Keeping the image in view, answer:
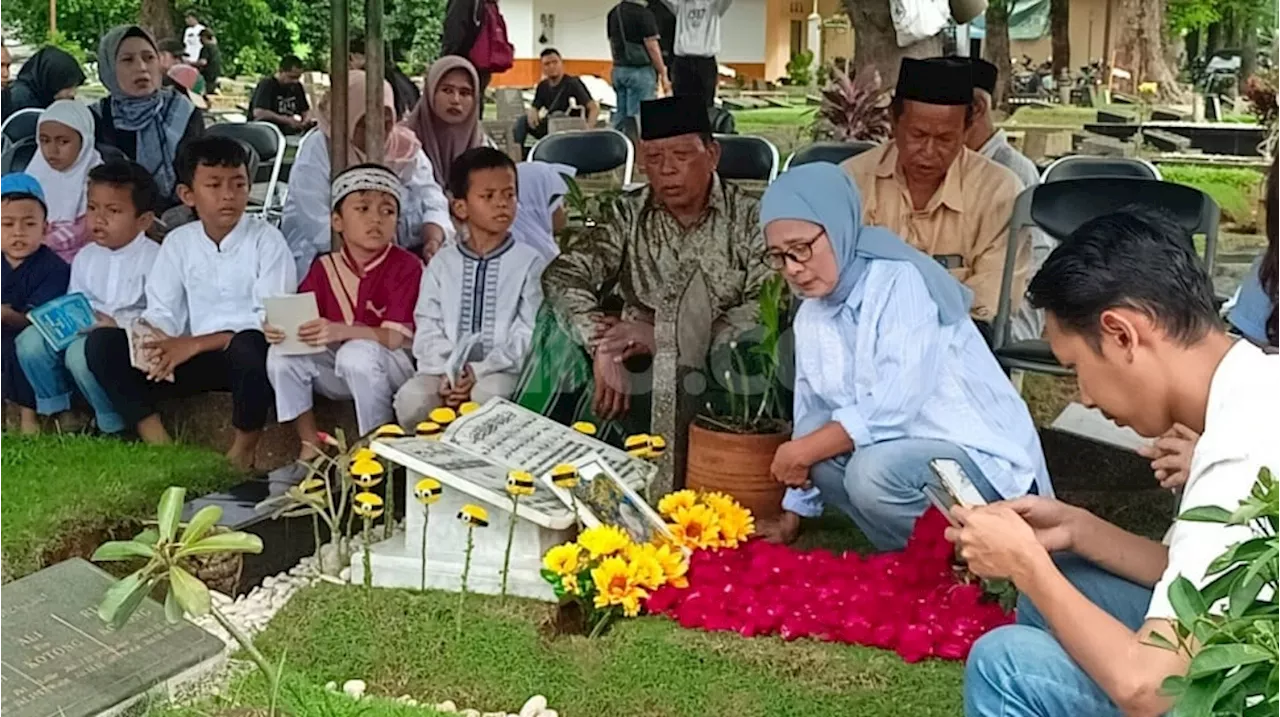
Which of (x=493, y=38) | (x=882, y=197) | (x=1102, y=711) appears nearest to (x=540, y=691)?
(x=1102, y=711)

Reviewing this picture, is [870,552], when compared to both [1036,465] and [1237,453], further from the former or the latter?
[1237,453]

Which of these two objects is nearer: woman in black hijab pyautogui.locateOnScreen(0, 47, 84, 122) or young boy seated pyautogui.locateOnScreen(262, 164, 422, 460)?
young boy seated pyautogui.locateOnScreen(262, 164, 422, 460)

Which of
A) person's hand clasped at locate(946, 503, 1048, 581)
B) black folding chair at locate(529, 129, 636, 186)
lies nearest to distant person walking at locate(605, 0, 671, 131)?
black folding chair at locate(529, 129, 636, 186)

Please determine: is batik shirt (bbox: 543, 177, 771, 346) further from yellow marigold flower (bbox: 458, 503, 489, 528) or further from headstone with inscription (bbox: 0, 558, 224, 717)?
headstone with inscription (bbox: 0, 558, 224, 717)

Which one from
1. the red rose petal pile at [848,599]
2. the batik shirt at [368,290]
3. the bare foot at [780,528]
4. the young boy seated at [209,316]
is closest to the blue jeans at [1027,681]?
the red rose petal pile at [848,599]

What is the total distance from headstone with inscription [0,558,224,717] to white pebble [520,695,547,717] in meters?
0.72

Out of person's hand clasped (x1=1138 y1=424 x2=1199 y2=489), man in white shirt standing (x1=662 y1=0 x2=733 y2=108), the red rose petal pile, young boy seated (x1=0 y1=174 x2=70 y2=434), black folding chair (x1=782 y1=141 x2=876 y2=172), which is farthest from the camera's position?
man in white shirt standing (x1=662 y1=0 x2=733 y2=108)

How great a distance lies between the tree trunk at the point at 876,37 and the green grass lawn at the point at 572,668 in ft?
19.0

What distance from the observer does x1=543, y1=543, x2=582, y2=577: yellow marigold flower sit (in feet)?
11.3

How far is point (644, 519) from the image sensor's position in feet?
12.1

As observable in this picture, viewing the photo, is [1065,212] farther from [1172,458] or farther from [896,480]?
[1172,458]

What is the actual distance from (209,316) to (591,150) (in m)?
2.52

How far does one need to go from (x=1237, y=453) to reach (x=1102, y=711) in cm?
49

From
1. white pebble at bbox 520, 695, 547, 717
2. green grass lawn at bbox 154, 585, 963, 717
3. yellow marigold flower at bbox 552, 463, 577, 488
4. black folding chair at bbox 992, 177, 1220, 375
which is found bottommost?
white pebble at bbox 520, 695, 547, 717
